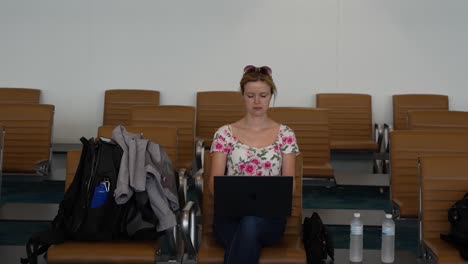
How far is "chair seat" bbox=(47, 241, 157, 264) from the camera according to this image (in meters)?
2.89

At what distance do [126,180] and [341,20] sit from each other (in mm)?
4263

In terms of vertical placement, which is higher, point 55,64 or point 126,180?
point 55,64

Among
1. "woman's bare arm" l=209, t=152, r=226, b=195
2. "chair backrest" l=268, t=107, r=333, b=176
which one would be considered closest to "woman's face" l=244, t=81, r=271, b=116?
"woman's bare arm" l=209, t=152, r=226, b=195

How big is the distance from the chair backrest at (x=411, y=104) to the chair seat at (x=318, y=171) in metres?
2.19

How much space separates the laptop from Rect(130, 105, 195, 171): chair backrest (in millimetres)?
2044

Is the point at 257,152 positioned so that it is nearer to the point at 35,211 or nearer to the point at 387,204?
the point at 35,211

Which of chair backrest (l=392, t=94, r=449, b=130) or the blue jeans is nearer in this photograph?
the blue jeans

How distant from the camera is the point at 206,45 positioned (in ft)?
21.8

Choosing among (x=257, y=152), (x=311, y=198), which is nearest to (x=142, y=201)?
(x=257, y=152)

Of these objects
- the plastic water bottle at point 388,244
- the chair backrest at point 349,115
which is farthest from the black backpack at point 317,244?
the chair backrest at point 349,115

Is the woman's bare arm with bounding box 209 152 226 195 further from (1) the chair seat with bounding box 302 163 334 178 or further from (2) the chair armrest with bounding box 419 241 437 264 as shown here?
(1) the chair seat with bounding box 302 163 334 178

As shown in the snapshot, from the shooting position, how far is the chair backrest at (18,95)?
21.2 ft

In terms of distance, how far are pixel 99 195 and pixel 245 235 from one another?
0.73 meters

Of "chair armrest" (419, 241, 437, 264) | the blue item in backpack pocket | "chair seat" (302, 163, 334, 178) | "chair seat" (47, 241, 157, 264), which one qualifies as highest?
"chair seat" (302, 163, 334, 178)
